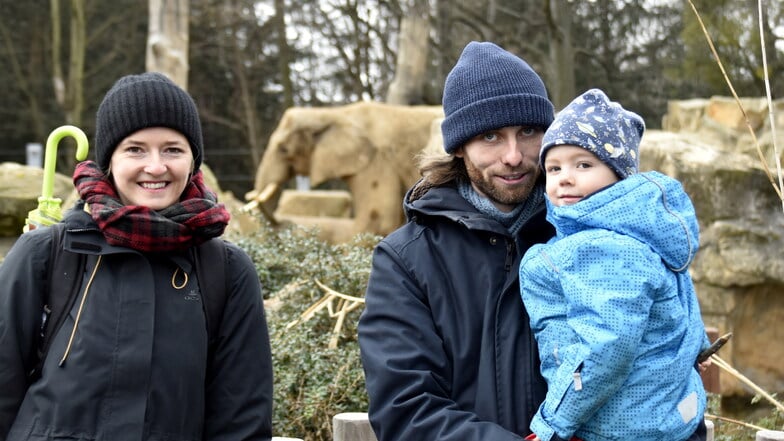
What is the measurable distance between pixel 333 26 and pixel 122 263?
55.0 ft

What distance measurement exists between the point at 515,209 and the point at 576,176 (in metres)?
0.23

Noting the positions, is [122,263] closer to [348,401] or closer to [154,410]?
[154,410]

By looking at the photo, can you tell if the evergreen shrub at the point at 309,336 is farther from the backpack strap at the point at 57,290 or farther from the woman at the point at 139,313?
the backpack strap at the point at 57,290

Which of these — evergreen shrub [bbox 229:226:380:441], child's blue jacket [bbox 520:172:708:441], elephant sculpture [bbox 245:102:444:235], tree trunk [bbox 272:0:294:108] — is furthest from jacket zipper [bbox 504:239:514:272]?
tree trunk [bbox 272:0:294:108]

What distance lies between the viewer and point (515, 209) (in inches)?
94.5

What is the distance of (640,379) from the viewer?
205cm

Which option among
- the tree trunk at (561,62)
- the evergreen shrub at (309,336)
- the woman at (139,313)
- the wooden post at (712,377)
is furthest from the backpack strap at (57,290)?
the tree trunk at (561,62)

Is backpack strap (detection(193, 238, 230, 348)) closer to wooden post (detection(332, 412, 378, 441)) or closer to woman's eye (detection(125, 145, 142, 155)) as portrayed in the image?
woman's eye (detection(125, 145, 142, 155))

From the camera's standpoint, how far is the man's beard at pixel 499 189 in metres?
2.38

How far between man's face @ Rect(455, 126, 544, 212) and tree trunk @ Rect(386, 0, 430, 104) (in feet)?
38.7

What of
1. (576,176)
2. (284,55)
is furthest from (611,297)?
(284,55)

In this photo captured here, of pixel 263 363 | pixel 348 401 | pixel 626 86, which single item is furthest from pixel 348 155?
pixel 263 363

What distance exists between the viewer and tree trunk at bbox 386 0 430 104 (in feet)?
46.3

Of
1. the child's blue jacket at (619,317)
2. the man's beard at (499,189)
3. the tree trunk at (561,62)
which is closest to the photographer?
the child's blue jacket at (619,317)
